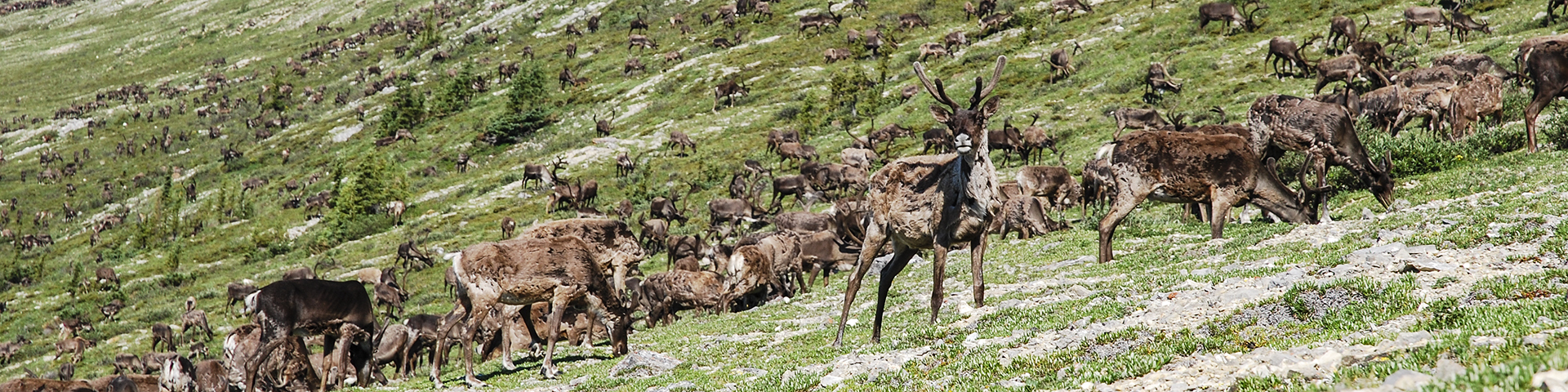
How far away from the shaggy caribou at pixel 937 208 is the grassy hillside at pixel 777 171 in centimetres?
81

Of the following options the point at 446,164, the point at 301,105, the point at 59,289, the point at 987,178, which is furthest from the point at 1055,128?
the point at 301,105

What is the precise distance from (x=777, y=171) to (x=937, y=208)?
3756 cm

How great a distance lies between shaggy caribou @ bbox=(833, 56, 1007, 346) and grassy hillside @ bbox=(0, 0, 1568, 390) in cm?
81

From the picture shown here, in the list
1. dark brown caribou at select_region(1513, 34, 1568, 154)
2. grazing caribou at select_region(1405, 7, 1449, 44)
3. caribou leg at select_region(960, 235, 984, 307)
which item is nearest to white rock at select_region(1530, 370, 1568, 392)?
caribou leg at select_region(960, 235, 984, 307)

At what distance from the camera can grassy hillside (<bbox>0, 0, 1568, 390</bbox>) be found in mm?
8000

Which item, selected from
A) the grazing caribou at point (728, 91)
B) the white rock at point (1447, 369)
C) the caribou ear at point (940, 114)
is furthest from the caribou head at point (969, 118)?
the grazing caribou at point (728, 91)

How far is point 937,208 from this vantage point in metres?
11.7

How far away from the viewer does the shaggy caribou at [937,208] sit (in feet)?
37.8

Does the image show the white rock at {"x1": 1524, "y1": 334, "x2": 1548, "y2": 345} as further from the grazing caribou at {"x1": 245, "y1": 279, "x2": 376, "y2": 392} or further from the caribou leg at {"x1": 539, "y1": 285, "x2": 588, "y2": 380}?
the grazing caribou at {"x1": 245, "y1": 279, "x2": 376, "y2": 392}

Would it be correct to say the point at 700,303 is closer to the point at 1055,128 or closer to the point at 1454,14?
the point at 1055,128

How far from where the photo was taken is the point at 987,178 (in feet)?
38.5

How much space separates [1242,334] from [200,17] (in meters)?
210

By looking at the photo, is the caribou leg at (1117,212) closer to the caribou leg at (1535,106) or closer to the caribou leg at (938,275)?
the caribou leg at (938,275)

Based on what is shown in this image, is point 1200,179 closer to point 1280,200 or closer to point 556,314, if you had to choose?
point 1280,200
